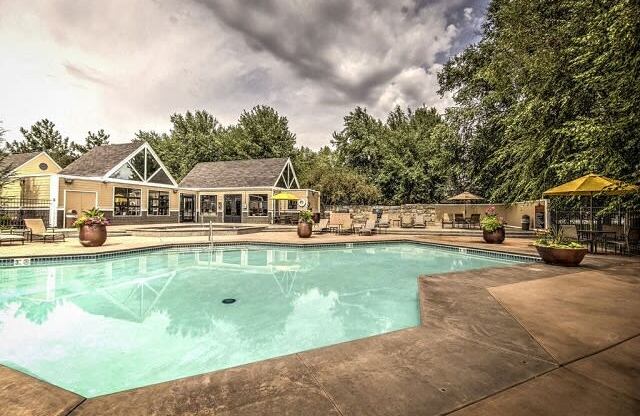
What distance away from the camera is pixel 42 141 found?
4428 centimetres

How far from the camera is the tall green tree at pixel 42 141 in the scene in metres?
43.7

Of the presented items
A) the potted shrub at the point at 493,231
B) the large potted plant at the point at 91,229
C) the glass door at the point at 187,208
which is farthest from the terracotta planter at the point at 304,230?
the glass door at the point at 187,208

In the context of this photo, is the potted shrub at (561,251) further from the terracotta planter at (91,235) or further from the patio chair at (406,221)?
the terracotta planter at (91,235)

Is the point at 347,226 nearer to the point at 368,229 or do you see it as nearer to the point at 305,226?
the point at 368,229

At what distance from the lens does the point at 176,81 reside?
1664 centimetres

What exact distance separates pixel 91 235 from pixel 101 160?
1235 centimetres

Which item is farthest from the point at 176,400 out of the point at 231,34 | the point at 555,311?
the point at 231,34

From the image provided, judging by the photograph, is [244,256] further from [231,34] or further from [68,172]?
[68,172]

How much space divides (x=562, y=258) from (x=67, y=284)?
11.5 m

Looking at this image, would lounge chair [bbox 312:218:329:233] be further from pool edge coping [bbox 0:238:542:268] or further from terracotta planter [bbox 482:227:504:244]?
terracotta planter [bbox 482:227:504:244]

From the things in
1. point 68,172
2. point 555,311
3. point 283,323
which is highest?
point 68,172

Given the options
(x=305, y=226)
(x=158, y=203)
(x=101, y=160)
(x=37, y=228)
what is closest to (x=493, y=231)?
(x=305, y=226)

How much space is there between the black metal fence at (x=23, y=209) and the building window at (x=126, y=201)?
3.30 meters

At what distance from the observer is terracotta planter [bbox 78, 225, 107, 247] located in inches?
384
